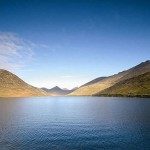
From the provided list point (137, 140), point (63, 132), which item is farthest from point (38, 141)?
point (137, 140)

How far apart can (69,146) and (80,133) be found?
49.9ft

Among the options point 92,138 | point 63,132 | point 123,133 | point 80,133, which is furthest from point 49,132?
point 123,133

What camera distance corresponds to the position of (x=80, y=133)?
6862 centimetres

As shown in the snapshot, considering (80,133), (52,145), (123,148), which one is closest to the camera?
(123,148)

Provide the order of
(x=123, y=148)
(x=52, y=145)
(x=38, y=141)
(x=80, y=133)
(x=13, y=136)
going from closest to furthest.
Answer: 1. (x=123, y=148)
2. (x=52, y=145)
3. (x=38, y=141)
4. (x=13, y=136)
5. (x=80, y=133)

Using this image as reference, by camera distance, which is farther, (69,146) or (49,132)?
(49,132)

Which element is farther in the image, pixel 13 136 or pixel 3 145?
pixel 13 136

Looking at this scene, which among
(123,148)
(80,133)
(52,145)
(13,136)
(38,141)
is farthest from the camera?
(80,133)

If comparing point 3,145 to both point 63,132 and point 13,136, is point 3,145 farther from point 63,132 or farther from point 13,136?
point 63,132

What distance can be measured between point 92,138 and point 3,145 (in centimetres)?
2313

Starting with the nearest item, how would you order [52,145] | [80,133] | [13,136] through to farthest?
[52,145]
[13,136]
[80,133]

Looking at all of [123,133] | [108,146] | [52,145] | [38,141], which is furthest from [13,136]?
Answer: [123,133]

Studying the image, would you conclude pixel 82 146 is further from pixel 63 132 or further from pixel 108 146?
pixel 63 132

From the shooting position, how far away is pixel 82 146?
53.4 m
